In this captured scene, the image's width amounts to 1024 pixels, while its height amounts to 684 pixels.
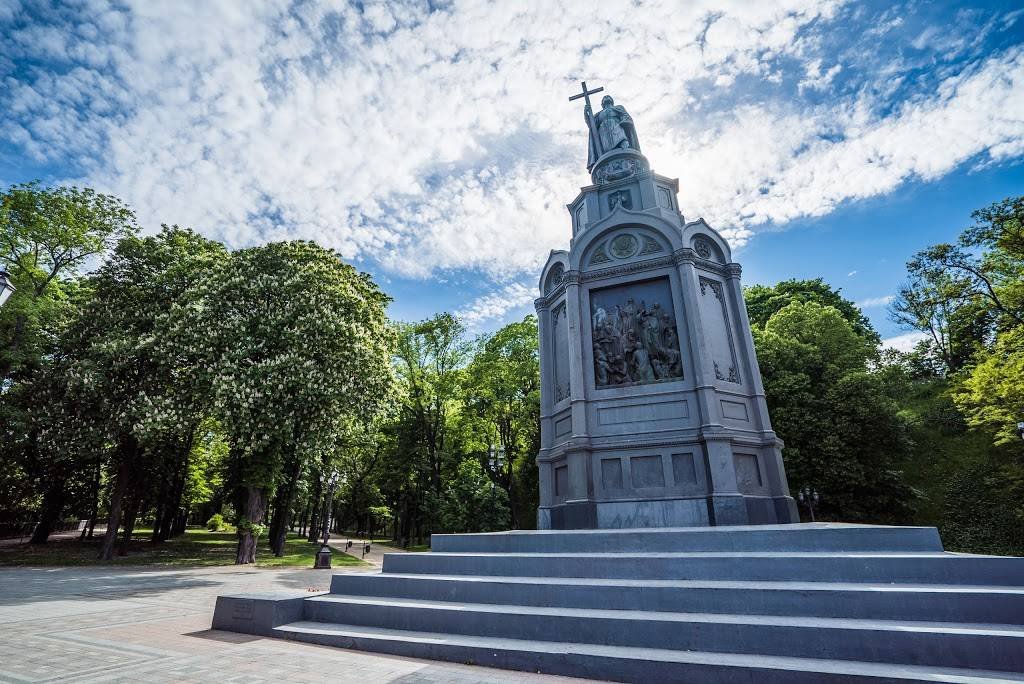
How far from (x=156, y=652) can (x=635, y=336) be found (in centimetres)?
1073

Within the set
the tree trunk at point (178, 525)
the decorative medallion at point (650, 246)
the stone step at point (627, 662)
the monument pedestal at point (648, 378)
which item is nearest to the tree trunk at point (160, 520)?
the tree trunk at point (178, 525)

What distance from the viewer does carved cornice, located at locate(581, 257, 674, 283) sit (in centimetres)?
1259

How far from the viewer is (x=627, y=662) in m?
4.96

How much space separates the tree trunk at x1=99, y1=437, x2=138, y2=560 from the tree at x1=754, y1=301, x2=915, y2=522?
31253 millimetres

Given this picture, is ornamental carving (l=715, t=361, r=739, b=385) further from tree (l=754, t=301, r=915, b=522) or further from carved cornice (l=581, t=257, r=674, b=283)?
tree (l=754, t=301, r=915, b=522)

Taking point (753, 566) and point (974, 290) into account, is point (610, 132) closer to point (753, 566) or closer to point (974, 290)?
point (753, 566)

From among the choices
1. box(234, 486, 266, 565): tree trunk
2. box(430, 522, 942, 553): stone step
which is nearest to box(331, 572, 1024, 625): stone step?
box(430, 522, 942, 553): stone step

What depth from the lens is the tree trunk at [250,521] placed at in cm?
1892

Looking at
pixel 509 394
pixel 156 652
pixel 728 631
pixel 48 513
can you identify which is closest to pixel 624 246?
pixel 728 631

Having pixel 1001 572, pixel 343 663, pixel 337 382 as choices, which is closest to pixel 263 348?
pixel 337 382

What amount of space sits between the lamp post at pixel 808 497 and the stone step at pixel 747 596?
2030 centimetres

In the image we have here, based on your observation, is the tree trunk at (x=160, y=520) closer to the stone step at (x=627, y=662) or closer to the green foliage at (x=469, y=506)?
the green foliage at (x=469, y=506)

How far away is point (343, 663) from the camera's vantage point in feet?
18.4

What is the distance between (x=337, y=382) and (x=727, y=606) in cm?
1391
